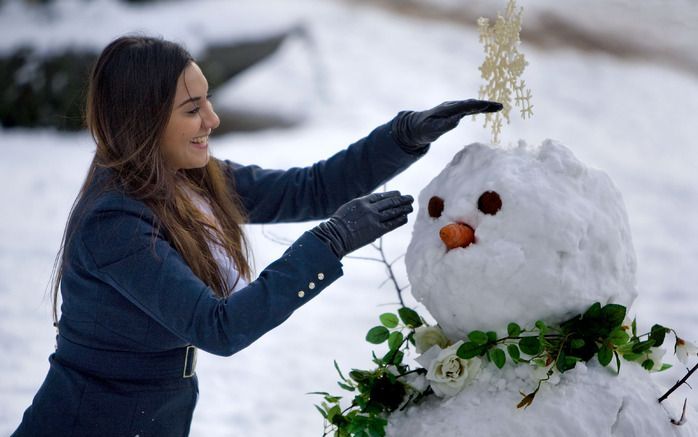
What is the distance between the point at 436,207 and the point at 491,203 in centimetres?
13

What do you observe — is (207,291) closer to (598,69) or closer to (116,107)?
(116,107)

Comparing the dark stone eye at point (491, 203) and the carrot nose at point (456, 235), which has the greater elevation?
the dark stone eye at point (491, 203)

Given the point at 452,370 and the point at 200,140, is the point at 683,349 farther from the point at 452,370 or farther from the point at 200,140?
the point at 200,140

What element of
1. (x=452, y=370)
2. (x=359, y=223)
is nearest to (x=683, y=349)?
(x=452, y=370)

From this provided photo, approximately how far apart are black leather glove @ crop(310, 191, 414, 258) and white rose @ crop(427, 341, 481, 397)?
0.79 ft

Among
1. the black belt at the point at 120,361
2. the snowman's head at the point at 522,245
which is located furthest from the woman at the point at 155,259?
the snowman's head at the point at 522,245

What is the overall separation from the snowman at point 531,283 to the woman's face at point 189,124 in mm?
495

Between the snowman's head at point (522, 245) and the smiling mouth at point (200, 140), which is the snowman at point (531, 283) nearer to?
the snowman's head at point (522, 245)

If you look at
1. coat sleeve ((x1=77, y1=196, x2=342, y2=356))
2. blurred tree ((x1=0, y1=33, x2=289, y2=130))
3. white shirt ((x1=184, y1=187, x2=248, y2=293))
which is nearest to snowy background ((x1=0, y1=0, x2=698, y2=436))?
blurred tree ((x1=0, y1=33, x2=289, y2=130))

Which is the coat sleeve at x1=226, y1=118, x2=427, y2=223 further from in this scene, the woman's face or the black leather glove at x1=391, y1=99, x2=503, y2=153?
the woman's face

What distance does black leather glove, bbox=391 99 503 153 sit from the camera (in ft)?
5.45

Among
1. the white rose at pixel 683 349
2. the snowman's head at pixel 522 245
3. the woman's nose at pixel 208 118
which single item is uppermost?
the woman's nose at pixel 208 118

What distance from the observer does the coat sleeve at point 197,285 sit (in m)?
1.50

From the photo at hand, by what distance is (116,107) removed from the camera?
169 cm
